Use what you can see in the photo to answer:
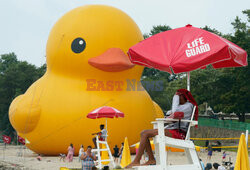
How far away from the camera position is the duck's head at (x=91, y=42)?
15258 mm

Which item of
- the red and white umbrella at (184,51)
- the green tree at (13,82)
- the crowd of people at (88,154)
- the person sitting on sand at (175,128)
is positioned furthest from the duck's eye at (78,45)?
the green tree at (13,82)

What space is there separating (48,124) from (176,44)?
10.7m

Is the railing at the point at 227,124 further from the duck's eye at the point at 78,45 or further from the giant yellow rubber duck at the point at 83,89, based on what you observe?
the duck's eye at the point at 78,45

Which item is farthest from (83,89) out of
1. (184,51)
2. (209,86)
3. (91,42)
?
(209,86)

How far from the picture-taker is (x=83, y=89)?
1552cm

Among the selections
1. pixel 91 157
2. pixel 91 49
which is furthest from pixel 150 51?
pixel 91 49

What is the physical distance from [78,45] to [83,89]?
188cm

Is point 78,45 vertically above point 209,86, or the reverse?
point 78,45

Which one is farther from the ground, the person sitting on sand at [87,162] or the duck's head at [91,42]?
the duck's head at [91,42]

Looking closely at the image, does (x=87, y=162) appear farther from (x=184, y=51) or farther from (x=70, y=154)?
(x=70, y=154)

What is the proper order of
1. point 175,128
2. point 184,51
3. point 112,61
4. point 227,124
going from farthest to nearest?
point 227,124, point 112,61, point 175,128, point 184,51

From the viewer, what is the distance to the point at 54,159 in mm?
15359

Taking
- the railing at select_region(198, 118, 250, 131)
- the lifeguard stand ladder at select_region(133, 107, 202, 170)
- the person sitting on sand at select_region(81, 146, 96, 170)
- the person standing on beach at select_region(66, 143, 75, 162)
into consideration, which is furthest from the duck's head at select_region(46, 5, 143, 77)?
the railing at select_region(198, 118, 250, 131)

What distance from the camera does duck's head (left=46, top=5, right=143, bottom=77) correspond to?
15.3 meters
